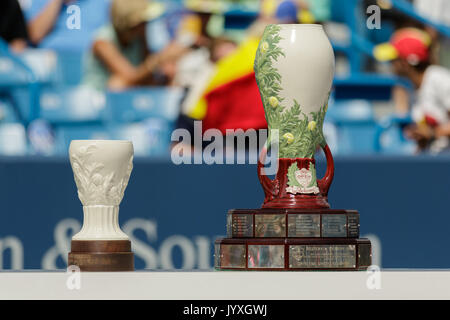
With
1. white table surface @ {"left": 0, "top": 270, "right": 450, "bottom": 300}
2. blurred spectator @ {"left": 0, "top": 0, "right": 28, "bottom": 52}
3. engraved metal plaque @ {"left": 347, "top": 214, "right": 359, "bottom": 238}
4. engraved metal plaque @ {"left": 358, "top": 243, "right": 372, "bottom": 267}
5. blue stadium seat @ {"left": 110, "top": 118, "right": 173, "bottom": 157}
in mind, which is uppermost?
blurred spectator @ {"left": 0, "top": 0, "right": 28, "bottom": 52}

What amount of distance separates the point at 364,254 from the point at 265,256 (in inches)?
9.6

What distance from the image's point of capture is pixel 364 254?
2.54 meters

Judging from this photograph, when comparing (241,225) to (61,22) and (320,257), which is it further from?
(61,22)

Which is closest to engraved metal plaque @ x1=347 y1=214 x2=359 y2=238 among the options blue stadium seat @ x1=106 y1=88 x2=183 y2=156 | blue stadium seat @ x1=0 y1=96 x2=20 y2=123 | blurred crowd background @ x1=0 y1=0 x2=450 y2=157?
blurred crowd background @ x1=0 y1=0 x2=450 y2=157

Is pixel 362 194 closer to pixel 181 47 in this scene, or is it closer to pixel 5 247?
pixel 5 247

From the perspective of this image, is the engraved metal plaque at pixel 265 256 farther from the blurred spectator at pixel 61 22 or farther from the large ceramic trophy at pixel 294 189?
the blurred spectator at pixel 61 22

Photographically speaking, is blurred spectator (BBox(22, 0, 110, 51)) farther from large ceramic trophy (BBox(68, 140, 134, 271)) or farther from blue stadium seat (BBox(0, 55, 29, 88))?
large ceramic trophy (BBox(68, 140, 134, 271))

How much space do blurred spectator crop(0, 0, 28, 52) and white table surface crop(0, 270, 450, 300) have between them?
3.77m

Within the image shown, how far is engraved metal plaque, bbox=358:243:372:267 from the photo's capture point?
252 centimetres

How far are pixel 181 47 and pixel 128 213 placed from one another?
2.43 m

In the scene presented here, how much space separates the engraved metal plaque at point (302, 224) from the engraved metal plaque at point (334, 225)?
0.7 inches

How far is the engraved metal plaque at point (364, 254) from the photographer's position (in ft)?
8.27

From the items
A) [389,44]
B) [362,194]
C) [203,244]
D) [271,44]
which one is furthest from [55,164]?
[389,44]

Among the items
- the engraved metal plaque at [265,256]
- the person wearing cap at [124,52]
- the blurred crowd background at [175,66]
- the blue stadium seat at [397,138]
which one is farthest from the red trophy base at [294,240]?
the person wearing cap at [124,52]
